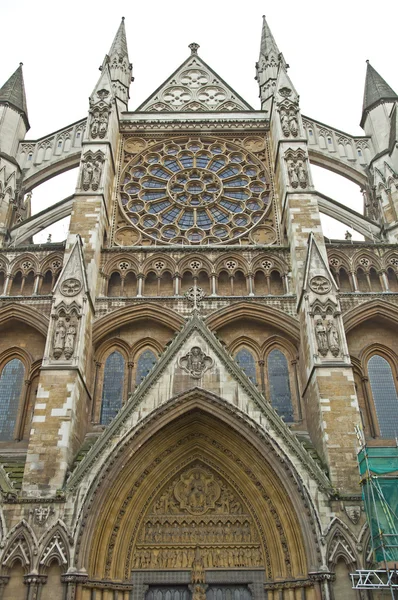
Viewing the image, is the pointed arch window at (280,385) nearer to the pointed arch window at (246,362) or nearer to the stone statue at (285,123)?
the pointed arch window at (246,362)

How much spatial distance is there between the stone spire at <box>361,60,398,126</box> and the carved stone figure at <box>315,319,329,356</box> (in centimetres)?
1220

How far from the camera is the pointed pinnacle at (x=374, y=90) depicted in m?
23.1

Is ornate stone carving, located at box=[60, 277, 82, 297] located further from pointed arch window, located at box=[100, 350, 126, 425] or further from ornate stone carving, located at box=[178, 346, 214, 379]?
ornate stone carving, located at box=[178, 346, 214, 379]

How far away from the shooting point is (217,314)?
669 inches

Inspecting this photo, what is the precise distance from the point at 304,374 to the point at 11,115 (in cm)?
1586

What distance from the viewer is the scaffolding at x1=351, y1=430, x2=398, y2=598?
11.7 m

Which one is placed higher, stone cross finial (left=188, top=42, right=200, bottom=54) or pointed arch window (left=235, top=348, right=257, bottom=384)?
stone cross finial (left=188, top=42, right=200, bottom=54)

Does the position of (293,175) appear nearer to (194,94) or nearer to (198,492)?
(194,94)

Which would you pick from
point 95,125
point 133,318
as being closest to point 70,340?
point 133,318

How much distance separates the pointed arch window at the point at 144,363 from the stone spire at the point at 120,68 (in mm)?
11886

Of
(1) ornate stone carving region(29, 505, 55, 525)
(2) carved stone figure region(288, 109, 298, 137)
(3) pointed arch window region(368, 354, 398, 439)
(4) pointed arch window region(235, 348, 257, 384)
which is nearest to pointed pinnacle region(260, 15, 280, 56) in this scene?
(2) carved stone figure region(288, 109, 298, 137)

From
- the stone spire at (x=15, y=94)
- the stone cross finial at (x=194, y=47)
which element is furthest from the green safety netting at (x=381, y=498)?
the stone cross finial at (x=194, y=47)

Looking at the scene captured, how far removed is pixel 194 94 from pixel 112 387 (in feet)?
49.5

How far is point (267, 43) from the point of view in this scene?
2644 cm
